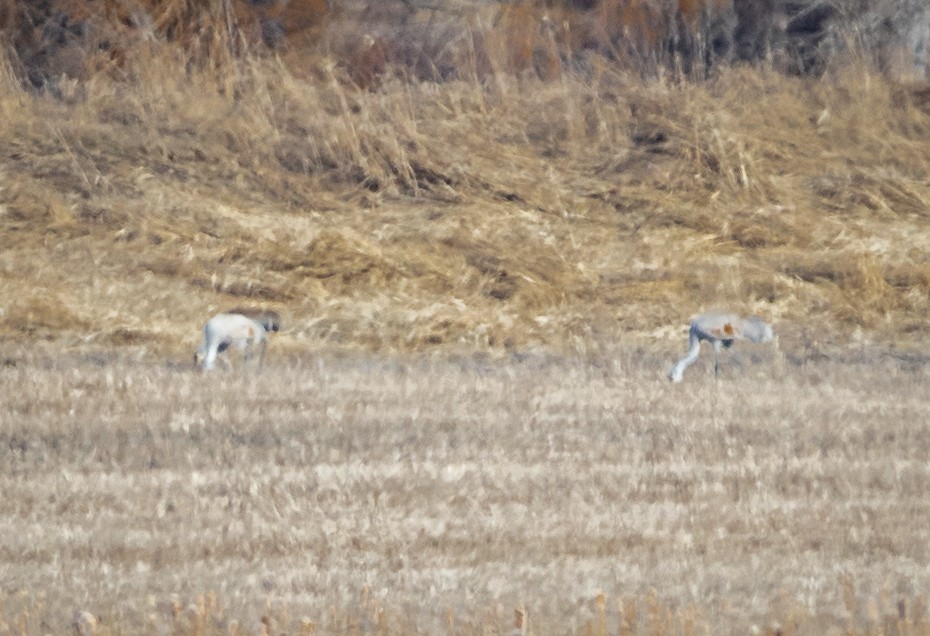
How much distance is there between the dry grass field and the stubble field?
0.08 feet

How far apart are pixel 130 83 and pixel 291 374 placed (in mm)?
8998

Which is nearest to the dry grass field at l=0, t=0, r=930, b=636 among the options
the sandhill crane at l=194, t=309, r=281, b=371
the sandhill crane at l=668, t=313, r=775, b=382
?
the sandhill crane at l=668, t=313, r=775, b=382

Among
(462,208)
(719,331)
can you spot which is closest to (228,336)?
(719,331)

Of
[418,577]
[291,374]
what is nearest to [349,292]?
[291,374]

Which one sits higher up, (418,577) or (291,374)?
(291,374)

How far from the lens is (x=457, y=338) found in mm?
13445

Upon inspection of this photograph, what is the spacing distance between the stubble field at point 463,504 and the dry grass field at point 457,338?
0.08ft

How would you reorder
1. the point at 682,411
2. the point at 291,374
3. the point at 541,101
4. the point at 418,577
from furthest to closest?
the point at 541,101 < the point at 291,374 < the point at 682,411 < the point at 418,577

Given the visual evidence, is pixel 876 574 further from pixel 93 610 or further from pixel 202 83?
pixel 202 83

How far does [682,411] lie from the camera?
9.35 meters

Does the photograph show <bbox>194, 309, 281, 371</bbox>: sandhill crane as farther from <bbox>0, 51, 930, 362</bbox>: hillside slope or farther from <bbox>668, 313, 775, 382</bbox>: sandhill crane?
<bbox>668, 313, 775, 382</bbox>: sandhill crane

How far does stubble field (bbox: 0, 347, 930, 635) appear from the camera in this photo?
17.5 ft

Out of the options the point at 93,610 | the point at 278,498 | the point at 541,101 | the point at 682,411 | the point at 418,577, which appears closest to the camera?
the point at 93,610

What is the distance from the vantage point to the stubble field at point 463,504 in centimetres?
534
